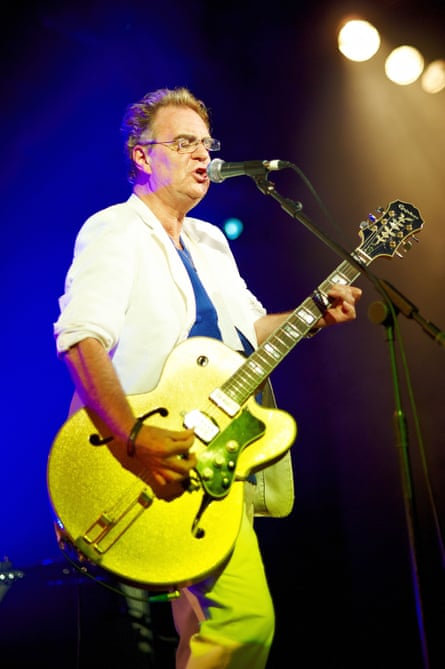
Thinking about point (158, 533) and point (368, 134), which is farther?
point (368, 134)

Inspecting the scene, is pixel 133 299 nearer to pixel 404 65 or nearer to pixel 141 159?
pixel 141 159

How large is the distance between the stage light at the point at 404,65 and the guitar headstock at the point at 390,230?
2.51 metres

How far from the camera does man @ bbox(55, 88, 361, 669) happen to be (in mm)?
2219

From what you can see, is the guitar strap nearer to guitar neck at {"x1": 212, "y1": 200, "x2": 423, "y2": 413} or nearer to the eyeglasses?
guitar neck at {"x1": 212, "y1": 200, "x2": 423, "y2": 413}

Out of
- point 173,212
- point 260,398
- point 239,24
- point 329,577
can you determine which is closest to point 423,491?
point 329,577

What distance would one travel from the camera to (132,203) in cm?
298

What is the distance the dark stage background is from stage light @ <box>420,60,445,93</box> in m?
0.07

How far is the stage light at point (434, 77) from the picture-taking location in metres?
4.93

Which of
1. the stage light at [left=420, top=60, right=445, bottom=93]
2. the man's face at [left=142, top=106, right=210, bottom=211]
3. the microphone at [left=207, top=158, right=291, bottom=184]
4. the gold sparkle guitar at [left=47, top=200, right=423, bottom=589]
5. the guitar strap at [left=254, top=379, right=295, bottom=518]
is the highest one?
the man's face at [left=142, top=106, right=210, bottom=211]

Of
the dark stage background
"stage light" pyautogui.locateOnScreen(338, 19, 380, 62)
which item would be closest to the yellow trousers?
the dark stage background

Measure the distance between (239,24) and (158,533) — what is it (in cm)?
452

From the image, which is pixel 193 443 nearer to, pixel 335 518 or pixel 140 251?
pixel 140 251

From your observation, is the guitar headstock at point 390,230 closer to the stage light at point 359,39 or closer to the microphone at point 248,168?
the microphone at point 248,168

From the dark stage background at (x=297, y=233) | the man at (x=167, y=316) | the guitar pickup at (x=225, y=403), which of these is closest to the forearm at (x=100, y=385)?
the man at (x=167, y=316)
